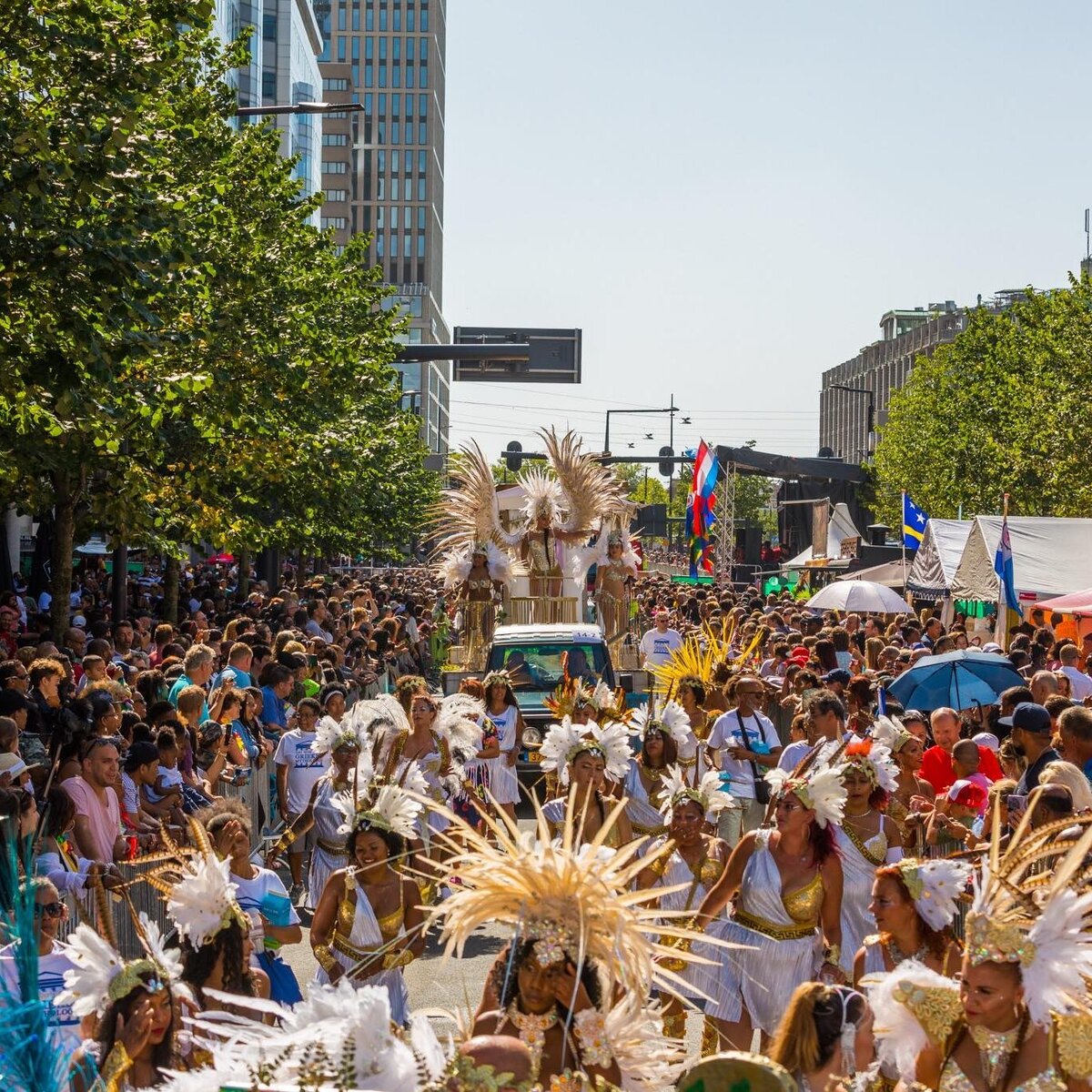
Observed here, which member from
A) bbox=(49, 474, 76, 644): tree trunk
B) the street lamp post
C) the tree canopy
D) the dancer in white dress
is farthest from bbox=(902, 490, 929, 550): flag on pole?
the street lamp post

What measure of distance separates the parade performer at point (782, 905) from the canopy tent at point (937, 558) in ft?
60.5

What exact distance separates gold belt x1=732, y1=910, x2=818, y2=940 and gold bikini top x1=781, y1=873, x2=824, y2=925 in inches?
1.2

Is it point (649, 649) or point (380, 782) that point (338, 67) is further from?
point (380, 782)

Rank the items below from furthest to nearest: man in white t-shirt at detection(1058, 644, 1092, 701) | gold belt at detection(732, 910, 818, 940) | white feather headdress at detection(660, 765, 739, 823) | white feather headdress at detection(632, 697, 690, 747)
→ 1. man in white t-shirt at detection(1058, 644, 1092, 701)
2. white feather headdress at detection(632, 697, 690, 747)
3. white feather headdress at detection(660, 765, 739, 823)
4. gold belt at detection(732, 910, 818, 940)

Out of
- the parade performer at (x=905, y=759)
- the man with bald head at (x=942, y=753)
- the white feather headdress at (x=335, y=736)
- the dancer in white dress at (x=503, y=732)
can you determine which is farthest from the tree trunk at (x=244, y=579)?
the parade performer at (x=905, y=759)

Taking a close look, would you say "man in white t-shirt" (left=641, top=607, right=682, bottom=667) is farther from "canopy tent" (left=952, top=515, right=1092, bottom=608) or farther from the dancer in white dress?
the dancer in white dress

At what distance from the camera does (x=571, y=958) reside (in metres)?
5.01

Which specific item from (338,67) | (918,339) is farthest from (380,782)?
(338,67)

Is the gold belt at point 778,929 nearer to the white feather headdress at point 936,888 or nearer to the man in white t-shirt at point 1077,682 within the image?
the white feather headdress at point 936,888

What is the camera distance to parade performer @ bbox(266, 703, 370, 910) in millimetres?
10211

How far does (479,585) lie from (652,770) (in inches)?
522

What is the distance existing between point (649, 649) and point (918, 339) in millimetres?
105009

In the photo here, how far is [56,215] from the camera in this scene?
12031mm

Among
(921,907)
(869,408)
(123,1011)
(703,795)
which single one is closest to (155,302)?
(703,795)
